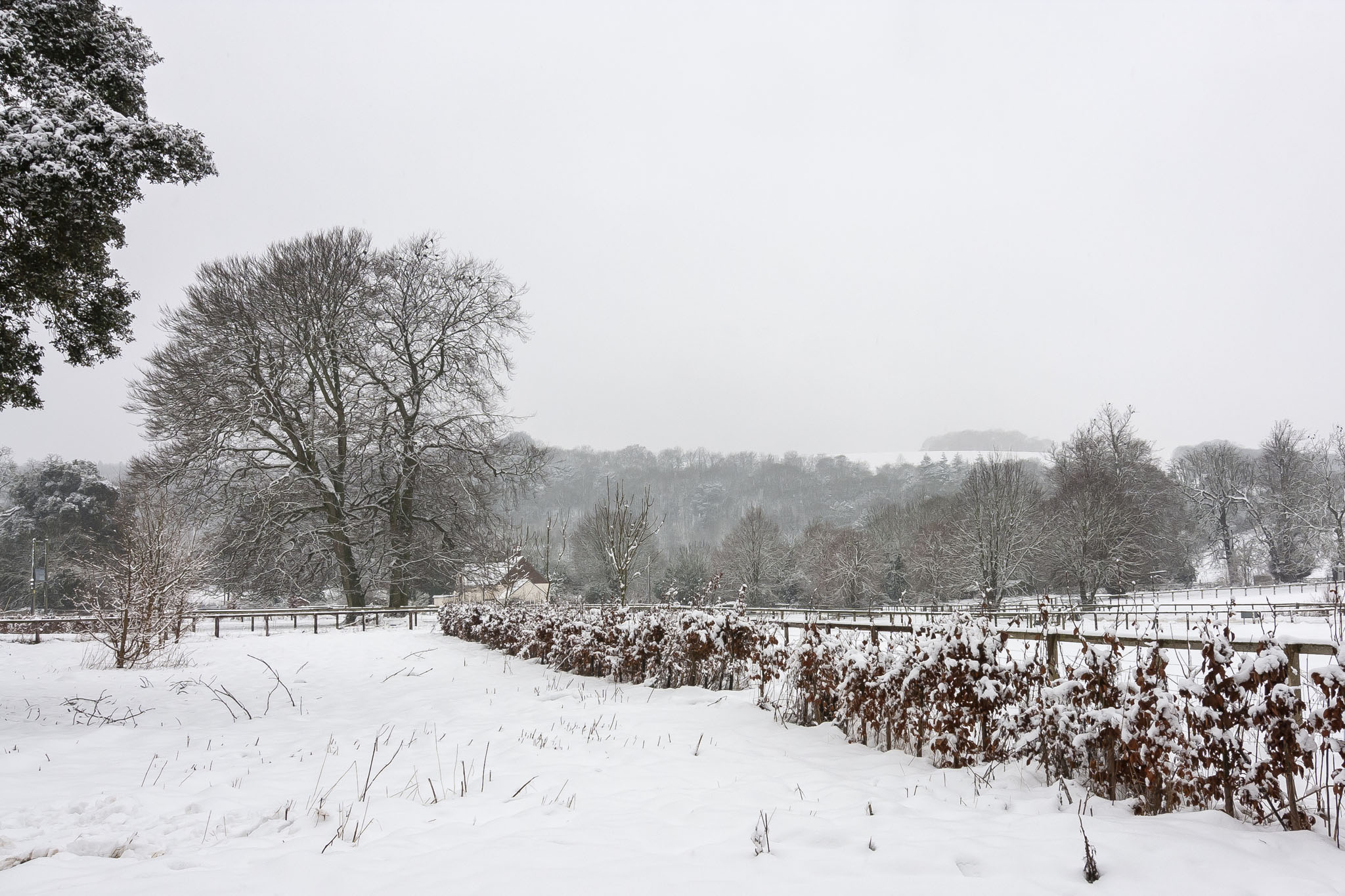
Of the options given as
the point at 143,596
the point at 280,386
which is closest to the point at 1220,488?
the point at 280,386

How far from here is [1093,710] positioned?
3666 millimetres

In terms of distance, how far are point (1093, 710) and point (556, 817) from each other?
3011 mm

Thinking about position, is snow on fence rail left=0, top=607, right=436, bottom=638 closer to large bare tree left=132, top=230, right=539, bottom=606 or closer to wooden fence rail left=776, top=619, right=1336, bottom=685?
large bare tree left=132, top=230, right=539, bottom=606

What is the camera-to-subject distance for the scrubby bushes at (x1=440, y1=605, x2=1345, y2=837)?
10.1 feet

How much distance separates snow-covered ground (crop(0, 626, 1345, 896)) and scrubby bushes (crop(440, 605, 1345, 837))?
20 cm

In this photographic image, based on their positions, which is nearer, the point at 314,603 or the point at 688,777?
the point at 688,777

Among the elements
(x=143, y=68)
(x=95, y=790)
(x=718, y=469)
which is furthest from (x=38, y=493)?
(x=718, y=469)

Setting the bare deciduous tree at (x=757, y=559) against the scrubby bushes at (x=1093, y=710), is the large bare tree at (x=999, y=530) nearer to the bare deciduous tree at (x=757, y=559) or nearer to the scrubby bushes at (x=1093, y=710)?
the bare deciduous tree at (x=757, y=559)

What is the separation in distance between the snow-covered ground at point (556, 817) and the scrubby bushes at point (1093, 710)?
0.64ft

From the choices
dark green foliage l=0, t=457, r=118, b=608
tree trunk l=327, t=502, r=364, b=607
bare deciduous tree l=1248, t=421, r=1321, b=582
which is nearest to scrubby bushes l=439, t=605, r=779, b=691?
tree trunk l=327, t=502, r=364, b=607

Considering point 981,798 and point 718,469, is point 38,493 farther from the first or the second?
point 718,469

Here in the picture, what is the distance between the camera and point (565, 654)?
992cm

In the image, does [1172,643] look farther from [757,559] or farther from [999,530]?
[757,559]

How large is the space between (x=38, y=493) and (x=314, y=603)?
84.1 feet
